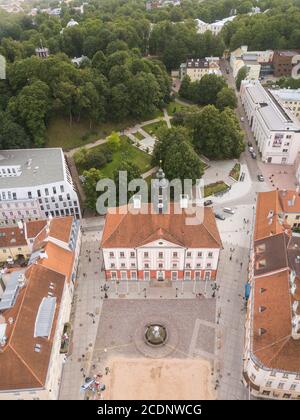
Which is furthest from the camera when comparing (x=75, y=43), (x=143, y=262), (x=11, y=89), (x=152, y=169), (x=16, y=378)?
(x=75, y=43)

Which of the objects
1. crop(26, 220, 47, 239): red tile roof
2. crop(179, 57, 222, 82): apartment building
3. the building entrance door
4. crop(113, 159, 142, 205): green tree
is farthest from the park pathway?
the building entrance door

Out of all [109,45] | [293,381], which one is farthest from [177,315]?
[109,45]

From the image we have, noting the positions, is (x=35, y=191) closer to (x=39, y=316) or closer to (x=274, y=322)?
(x=39, y=316)

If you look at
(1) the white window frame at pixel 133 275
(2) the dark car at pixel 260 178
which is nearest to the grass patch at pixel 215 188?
→ (2) the dark car at pixel 260 178

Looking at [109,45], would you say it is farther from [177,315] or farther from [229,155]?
[177,315]

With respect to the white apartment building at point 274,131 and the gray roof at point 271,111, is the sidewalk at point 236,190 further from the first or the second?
the gray roof at point 271,111

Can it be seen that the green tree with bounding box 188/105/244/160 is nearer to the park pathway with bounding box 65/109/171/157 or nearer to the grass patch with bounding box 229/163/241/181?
the grass patch with bounding box 229/163/241/181
